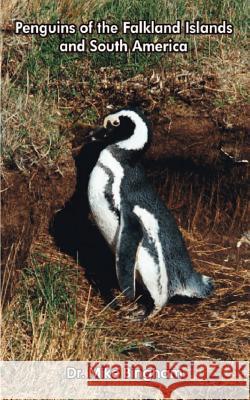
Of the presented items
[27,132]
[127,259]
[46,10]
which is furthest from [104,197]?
[46,10]

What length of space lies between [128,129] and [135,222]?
44 centimetres

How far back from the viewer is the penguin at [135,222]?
391cm

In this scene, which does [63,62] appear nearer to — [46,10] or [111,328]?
[46,10]

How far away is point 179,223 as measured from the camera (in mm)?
4863

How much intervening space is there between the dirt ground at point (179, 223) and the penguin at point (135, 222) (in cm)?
14

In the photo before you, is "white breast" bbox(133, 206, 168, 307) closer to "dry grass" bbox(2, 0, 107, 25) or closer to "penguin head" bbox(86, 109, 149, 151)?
"penguin head" bbox(86, 109, 149, 151)

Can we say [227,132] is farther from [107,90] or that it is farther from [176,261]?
[176,261]

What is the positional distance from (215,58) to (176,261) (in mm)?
1443

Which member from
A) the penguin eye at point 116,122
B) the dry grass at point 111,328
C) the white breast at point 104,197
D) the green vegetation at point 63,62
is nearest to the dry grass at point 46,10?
the green vegetation at point 63,62

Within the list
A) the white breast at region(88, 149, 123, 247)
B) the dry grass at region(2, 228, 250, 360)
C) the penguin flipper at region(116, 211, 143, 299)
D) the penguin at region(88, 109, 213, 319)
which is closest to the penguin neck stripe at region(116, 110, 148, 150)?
the penguin at region(88, 109, 213, 319)

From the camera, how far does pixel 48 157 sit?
4.16 meters

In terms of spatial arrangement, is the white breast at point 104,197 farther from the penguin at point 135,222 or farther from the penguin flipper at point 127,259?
the penguin flipper at point 127,259

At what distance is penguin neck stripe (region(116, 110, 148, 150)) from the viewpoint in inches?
159

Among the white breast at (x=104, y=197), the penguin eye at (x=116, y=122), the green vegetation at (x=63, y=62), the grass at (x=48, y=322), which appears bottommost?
the grass at (x=48, y=322)
